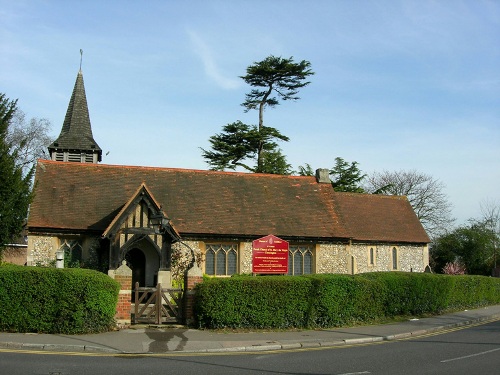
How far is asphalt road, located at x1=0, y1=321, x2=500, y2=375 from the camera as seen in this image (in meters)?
10.8

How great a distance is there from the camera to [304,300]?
1761 centimetres

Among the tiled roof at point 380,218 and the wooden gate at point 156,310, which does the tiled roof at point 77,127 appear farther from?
the wooden gate at point 156,310

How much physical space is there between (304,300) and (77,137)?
2515 cm

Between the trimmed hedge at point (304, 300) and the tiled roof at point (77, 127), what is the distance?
907 inches

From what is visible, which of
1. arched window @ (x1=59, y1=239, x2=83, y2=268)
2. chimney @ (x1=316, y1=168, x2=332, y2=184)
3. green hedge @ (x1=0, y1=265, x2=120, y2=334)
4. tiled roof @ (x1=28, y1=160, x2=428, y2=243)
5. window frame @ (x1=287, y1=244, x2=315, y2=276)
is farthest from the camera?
chimney @ (x1=316, y1=168, x2=332, y2=184)

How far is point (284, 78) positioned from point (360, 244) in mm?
19274

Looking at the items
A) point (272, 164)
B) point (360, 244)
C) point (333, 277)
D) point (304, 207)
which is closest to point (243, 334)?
point (333, 277)

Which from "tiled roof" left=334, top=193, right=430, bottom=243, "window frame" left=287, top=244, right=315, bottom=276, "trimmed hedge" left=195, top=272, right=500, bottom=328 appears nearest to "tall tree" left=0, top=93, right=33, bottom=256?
"trimmed hedge" left=195, top=272, right=500, bottom=328

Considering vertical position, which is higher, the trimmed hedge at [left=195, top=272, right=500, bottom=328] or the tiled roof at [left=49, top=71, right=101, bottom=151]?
the tiled roof at [left=49, top=71, right=101, bottom=151]

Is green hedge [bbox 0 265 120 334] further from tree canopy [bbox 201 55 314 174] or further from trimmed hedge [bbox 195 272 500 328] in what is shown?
tree canopy [bbox 201 55 314 174]

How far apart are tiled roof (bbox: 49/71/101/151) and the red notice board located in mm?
19553

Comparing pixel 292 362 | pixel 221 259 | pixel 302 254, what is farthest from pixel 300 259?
pixel 292 362

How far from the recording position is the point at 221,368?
11320 millimetres

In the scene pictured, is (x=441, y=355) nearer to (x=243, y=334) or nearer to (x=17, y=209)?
(x=243, y=334)
